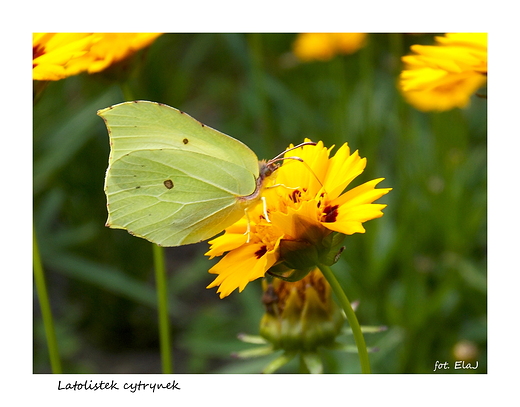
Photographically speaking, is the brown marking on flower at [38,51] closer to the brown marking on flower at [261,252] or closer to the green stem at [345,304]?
the brown marking on flower at [261,252]

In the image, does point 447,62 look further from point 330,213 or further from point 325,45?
point 325,45

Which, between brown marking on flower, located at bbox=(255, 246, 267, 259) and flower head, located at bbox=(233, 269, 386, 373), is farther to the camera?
flower head, located at bbox=(233, 269, 386, 373)

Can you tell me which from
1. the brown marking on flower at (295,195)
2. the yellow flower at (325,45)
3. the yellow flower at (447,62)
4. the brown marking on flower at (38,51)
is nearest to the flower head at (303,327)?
the brown marking on flower at (295,195)

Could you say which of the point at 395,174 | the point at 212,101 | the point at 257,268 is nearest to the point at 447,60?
the point at 257,268

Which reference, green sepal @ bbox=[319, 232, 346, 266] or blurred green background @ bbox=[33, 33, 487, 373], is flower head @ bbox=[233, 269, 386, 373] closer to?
green sepal @ bbox=[319, 232, 346, 266]

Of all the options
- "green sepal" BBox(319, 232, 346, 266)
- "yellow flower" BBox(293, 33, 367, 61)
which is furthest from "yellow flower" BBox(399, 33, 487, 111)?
"yellow flower" BBox(293, 33, 367, 61)
